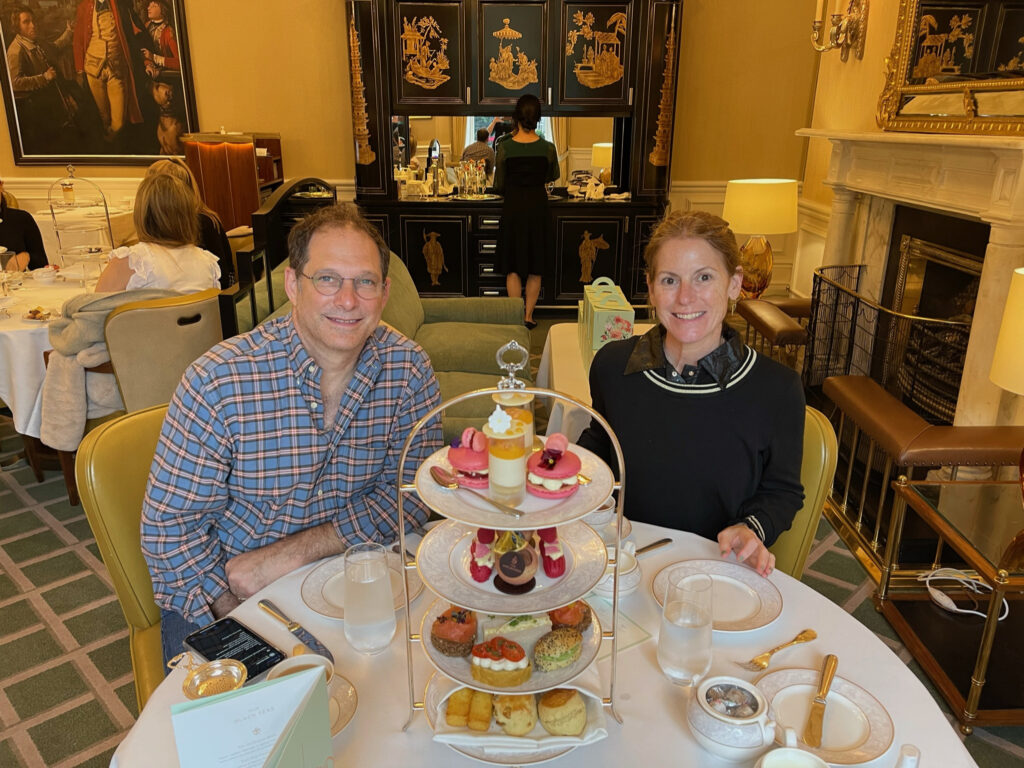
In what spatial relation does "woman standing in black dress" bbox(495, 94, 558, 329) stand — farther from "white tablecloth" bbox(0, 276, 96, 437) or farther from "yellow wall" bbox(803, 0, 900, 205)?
"white tablecloth" bbox(0, 276, 96, 437)

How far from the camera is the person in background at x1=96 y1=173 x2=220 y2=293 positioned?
3037 millimetres

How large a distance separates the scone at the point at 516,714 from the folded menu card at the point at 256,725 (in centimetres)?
23

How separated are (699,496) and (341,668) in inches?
32.4

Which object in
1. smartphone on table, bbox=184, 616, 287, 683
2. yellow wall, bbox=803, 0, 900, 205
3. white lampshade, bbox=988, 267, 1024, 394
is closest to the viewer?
smartphone on table, bbox=184, 616, 287, 683

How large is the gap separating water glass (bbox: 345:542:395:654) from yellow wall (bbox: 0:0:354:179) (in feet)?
18.2

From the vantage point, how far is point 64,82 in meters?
5.80

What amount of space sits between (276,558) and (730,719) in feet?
2.87

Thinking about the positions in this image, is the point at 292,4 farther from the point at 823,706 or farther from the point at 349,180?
the point at 823,706

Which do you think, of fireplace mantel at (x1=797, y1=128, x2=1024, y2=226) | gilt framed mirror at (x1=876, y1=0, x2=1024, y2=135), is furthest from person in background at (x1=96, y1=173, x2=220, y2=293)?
gilt framed mirror at (x1=876, y1=0, x2=1024, y2=135)

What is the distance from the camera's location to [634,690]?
1042 mm

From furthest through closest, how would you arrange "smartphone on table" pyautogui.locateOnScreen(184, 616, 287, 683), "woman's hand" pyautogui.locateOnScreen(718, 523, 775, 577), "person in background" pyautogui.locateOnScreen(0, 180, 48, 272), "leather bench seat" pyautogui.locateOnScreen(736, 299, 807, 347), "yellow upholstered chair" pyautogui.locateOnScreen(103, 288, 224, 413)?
"person in background" pyautogui.locateOnScreen(0, 180, 48, 272)
"leather bench seat" pyautogui.locateOnScreen(736, 299, 807, 347)
"yellow upholstered chair" pyautogui.locateOnScreen(103, 288, 224, 413)
"woman's hand" pyautogui.locateOnScreen(718, 523, 775, 577)
"smartphone on table" pyautogui.locateOnScreen(184, 616, 287, 683)

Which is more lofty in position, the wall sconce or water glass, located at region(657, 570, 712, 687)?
the wall sconce

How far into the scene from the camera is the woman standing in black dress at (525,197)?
5.04m

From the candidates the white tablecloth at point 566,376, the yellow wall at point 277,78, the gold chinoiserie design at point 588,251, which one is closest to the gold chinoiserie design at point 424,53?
the yellow wall at point 277,78
